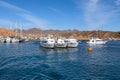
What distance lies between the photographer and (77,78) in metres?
33.5

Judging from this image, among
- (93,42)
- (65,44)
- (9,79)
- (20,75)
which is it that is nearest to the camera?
(9,79)

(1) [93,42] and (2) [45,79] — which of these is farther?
(1) [93,42]

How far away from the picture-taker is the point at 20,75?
3478cm

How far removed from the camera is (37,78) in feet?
109

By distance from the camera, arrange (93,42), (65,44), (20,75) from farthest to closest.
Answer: (93,42) < (65,44) < (20,75)

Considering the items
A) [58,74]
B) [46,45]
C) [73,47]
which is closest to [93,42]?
[73,47]

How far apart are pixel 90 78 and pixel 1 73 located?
17.6 m

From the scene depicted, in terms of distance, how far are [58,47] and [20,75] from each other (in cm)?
6718

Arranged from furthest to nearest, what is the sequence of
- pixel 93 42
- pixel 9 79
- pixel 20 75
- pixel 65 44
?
pixel 93 42, pixel 65 44, pixel 20 75, pixel 9 79

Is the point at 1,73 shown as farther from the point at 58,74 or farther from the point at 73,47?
the point at 73,47

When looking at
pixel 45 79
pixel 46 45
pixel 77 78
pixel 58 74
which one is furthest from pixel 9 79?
pixel 46 45

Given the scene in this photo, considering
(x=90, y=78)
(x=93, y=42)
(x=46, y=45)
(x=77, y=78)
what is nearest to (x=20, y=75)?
(x=77, y=78)

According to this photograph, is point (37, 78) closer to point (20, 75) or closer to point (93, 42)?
point (20, 75)

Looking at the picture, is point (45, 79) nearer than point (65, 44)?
Yes
